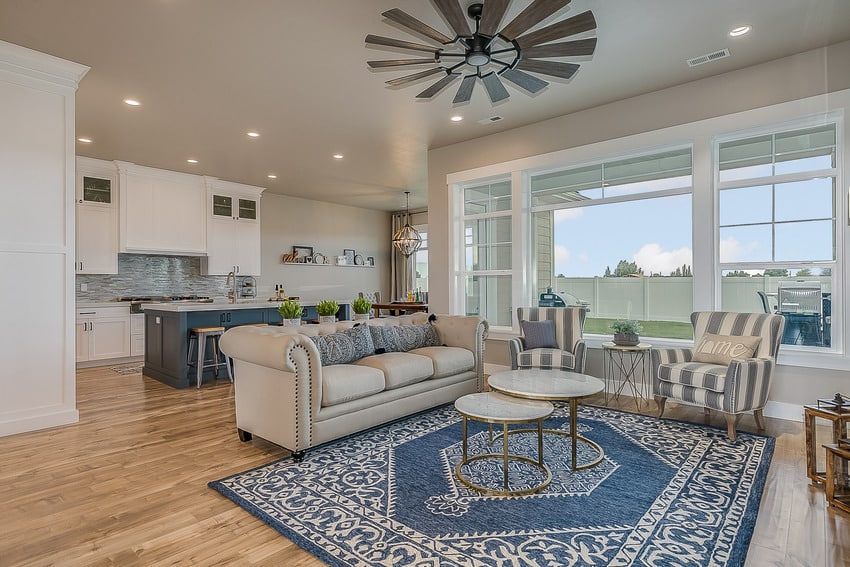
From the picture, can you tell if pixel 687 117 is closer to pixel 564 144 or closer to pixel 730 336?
pixel 564 144

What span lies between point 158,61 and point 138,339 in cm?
466

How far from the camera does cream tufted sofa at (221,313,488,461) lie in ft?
9.71

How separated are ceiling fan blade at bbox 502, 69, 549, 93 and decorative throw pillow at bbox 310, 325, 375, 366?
2.28 m

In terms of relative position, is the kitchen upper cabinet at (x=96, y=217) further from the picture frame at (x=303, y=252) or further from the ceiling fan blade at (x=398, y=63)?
the ceiling fan blade at (x=398, y=63)

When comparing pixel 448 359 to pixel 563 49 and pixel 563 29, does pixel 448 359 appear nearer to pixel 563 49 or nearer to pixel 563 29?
pixel 563 49

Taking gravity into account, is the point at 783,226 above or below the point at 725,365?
above

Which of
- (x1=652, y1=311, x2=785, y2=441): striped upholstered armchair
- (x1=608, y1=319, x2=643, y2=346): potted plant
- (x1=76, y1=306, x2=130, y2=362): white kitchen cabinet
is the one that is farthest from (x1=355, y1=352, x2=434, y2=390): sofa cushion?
(x1=76, y1=306, x2=130, y2=362): white kitchen cabinet

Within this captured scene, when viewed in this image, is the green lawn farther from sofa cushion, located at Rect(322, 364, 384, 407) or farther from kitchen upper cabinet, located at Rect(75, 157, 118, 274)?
kitchen upper cabinet, located at Rect(75, 157, 118, 274)

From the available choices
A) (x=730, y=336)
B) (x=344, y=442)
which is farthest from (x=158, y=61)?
(x=730, y=336)

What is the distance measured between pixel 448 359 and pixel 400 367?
66cm

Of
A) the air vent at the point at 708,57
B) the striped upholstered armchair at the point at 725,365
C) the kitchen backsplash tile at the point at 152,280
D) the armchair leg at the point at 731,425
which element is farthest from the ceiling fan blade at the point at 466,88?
the kitchen backsplash tile at the point at 152,280

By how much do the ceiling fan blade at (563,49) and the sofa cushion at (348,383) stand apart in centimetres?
245

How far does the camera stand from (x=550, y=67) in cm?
310

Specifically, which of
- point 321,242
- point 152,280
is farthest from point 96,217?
point 321,242
